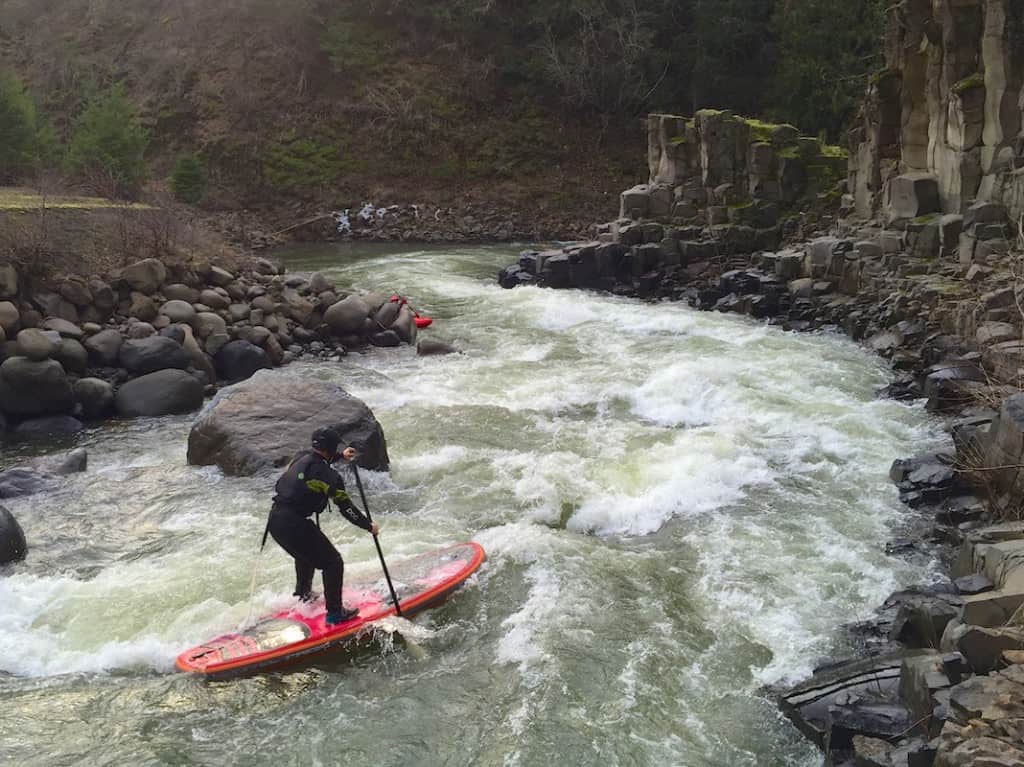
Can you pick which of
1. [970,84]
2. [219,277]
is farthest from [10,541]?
[970,84]

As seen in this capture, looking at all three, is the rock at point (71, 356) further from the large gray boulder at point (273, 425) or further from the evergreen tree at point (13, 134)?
the evergreen tree at point (13, 134)

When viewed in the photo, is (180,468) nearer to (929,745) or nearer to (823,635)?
(823,635)

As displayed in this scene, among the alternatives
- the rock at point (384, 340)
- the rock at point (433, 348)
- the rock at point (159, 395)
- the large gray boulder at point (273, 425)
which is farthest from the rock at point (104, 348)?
the rock at point (433, 348)

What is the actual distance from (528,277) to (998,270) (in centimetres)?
1283

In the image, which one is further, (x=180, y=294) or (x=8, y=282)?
(x=180, y=294)

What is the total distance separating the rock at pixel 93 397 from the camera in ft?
46.5

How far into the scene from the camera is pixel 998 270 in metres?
15.6

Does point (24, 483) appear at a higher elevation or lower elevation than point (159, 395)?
lower

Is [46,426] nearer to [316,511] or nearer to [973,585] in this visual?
[316,511]

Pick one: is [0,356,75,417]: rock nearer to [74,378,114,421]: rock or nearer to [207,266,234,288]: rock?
[74,378,114,421]: rock

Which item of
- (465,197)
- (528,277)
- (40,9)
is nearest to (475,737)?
(528,277)

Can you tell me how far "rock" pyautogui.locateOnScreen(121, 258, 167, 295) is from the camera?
1670 centimetres

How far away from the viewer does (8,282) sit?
1497cm

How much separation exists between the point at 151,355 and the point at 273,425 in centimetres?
442
